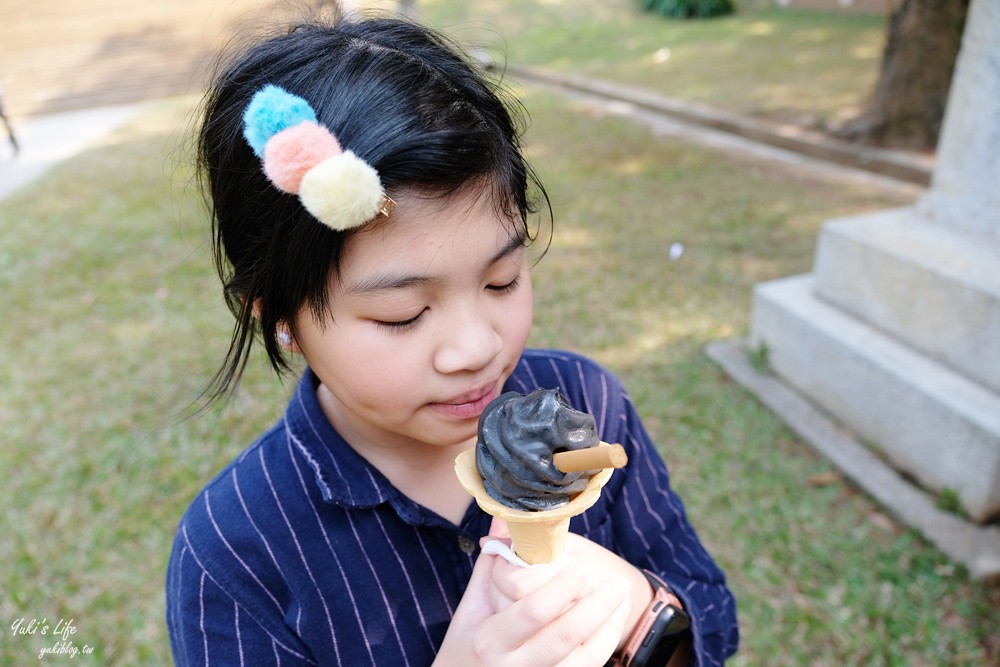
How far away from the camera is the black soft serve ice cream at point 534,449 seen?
93 centimetres

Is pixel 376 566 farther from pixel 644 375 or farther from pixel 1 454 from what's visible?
pixel 1 454

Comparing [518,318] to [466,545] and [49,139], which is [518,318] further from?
[49,139]

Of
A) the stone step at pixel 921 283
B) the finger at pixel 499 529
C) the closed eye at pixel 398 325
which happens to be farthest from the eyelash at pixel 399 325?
the stone step at pixel 921 283

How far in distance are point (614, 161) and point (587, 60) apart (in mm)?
6523

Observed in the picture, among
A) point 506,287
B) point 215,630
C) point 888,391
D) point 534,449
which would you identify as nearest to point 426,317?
point 506,287

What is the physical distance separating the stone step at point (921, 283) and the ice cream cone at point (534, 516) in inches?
96.9

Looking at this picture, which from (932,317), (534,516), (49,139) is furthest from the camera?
(49,139)

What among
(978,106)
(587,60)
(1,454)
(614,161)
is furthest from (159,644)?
(587,60)

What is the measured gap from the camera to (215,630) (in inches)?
45.4

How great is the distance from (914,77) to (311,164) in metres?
7.16

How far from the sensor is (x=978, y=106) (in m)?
3.06

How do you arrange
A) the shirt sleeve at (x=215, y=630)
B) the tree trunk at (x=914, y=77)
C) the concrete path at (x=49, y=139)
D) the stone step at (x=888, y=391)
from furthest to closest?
the concrete path at (x=49, y=139) → the tree trunk at (x=914, y=77) → the stone step at (x=888, y=391) → the shirt sleeve at (x=215, y=630)

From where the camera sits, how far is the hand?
0.96 m

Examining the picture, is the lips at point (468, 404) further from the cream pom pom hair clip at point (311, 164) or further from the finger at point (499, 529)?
the cream pom pom hair clip at point (311, 164)
